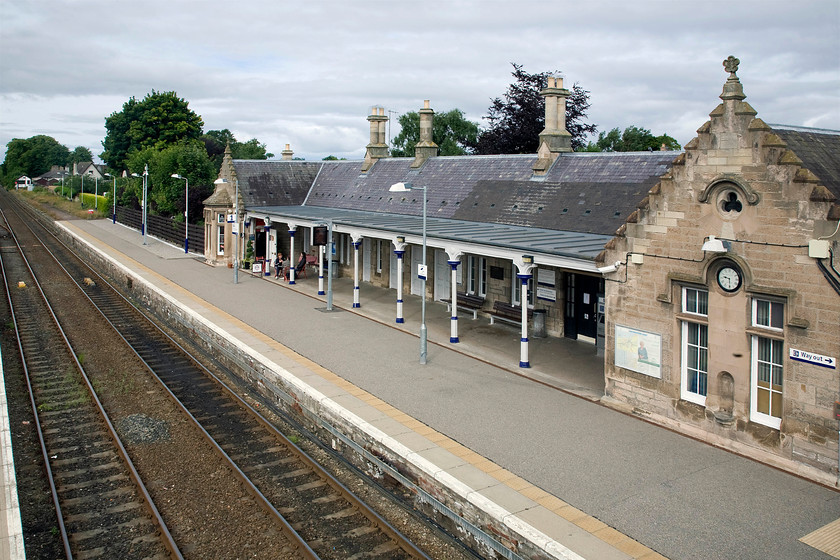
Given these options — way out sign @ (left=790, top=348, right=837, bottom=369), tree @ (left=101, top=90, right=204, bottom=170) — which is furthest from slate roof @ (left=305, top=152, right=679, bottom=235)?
tree @ (left=101, top=90, right=204, bottom=170)

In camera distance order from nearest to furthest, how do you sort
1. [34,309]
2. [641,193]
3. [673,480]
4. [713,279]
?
[673,480]
[713,279]
[641,193]
[34,309]

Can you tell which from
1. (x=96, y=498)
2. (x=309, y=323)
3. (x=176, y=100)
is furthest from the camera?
(x=176, y=100)

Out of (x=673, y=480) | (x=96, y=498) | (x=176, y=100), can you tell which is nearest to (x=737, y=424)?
(x=673, y=480)

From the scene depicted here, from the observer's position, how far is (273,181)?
35281 millimetres

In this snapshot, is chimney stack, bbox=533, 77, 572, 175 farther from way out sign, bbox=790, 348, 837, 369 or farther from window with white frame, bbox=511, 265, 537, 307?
way out sign, bbox=790, 348, 837, 369

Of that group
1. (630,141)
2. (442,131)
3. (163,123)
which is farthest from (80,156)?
(630,141)

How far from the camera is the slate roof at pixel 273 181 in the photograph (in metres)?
34.2

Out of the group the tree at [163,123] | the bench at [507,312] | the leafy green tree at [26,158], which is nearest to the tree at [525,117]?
the bench at [507,312]

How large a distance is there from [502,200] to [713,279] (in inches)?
458

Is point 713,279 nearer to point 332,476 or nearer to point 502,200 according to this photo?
point 332,476

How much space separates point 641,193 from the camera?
18703mm

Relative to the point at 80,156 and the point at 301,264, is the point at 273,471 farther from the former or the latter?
the point at 80,156

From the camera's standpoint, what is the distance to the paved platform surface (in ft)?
28.8

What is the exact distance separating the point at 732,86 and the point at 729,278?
9.64 ft
